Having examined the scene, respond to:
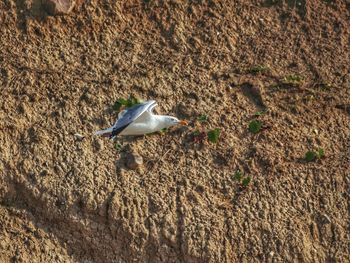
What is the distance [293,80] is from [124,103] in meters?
2.47

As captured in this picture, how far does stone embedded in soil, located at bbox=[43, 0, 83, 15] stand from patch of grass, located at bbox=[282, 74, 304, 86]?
126 inches

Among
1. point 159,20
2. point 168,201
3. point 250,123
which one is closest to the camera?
point 168,201

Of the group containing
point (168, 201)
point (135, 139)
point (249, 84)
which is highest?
point (249, 84)

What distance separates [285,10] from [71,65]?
3414mm

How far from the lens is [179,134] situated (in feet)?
43.3

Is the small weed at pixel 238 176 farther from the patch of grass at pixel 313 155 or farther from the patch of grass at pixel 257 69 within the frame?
the patch of grass at pixel 257 69

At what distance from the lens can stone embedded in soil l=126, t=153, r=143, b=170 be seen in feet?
41.9

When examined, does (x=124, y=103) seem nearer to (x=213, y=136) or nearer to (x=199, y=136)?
(x=199, y=136)

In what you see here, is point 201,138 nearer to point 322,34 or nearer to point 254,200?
point 254,200

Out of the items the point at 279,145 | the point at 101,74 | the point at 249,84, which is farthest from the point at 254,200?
the point at 101,74

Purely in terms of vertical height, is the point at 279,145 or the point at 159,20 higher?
the point at 159,20

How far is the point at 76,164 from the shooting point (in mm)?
12664

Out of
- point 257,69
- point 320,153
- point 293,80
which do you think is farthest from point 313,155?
point 257,69

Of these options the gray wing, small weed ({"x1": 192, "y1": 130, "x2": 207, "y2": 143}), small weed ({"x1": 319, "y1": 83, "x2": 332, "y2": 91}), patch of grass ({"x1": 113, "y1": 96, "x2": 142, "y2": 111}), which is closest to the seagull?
the gray wing
